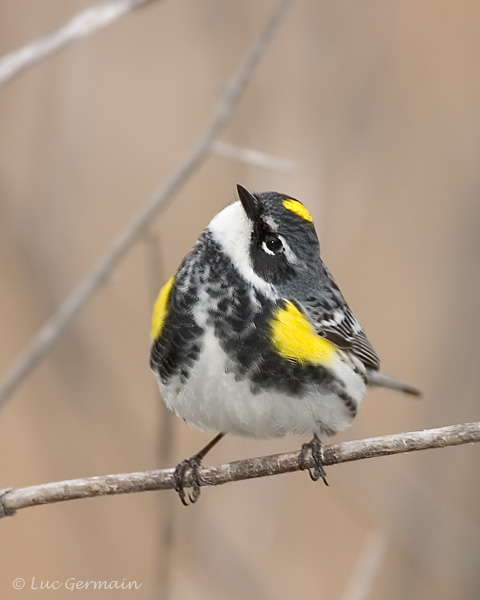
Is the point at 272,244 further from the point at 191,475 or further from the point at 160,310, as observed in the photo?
the point at 191,475

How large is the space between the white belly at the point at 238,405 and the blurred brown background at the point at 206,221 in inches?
17.7

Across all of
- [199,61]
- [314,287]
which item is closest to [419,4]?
[199,61]

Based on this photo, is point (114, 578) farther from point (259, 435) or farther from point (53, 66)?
point (53, 66)

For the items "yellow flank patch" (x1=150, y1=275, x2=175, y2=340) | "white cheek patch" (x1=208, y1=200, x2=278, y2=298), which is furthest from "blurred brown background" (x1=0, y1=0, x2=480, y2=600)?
"white cheek patch" (x1=208, y1=200, x2=278, y2=298)

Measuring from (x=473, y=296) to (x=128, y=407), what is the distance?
2088 mm

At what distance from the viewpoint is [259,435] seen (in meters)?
3.79

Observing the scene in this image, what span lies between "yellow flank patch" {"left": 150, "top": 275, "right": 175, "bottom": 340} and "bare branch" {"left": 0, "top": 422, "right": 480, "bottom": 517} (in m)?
0.65

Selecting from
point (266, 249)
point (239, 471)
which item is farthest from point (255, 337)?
point (239, 471)

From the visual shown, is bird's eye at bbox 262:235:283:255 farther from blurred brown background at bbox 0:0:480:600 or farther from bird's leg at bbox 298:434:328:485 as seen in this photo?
bird's leg at bbox 298:434:328:485

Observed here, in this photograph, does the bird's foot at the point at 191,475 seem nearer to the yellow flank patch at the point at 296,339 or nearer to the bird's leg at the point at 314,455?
the bird's leg at the point at 314,455

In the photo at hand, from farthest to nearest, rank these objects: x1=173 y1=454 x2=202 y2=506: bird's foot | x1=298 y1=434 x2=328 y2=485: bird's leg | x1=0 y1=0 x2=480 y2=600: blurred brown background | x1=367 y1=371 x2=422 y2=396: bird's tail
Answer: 1. x1=0 y1=0 x2=480 y2=600: blurred brown background
2. x1=367 y1=371 x2=422 y2=396: bird's tail
3. x1=173 y1=454 x2=202 y2=506: bird's foot
4. x1=298 y1=434 x2=328 y2=485: bird's leg

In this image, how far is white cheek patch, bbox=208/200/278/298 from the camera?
3760 mm

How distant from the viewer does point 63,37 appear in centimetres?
329

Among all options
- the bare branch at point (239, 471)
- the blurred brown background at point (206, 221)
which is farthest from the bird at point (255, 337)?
the blurred brown background at point (206, 221)
